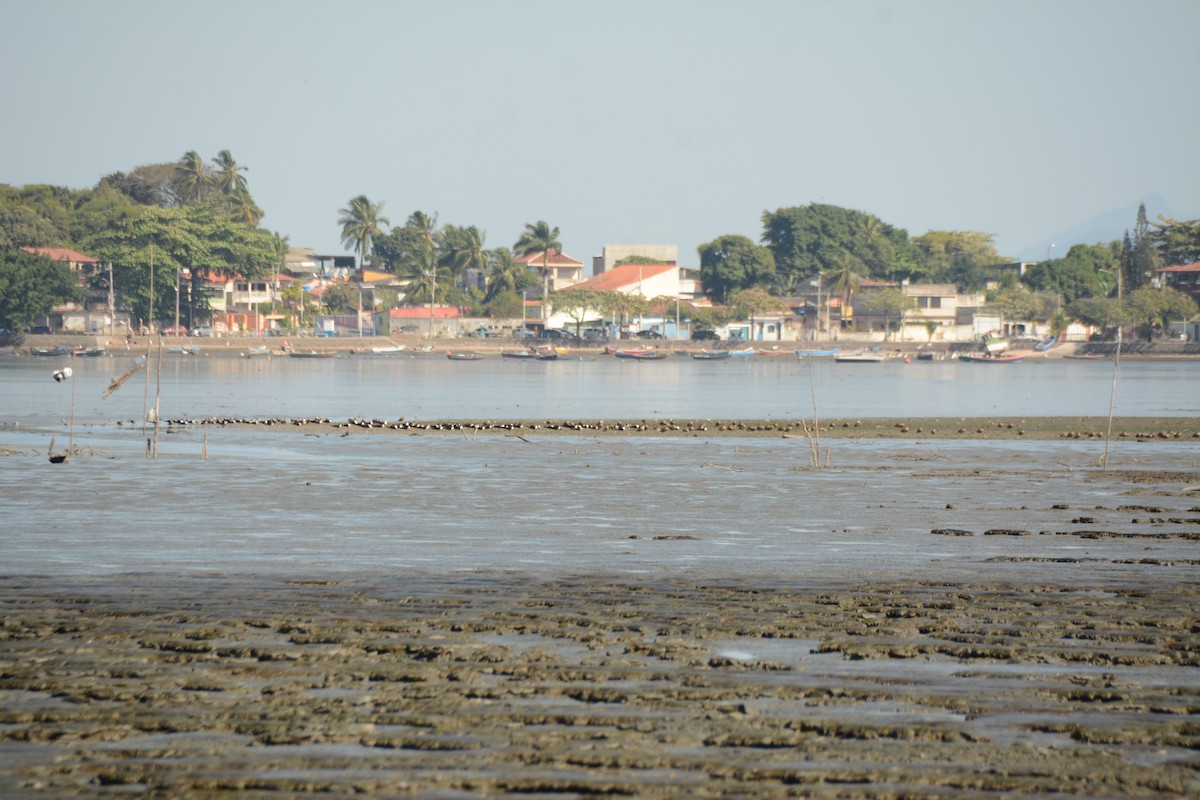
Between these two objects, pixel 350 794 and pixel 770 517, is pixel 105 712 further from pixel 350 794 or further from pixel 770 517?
pixel 770 517

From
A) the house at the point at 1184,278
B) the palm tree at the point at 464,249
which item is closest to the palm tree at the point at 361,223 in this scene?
the palm tree at the point at 464,249

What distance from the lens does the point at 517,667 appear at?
10.2 meters

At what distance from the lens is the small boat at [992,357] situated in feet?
436

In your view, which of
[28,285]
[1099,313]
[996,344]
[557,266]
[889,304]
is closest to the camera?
A: [28,285]

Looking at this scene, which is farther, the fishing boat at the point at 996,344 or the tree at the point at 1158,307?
the fishing boat at the point at 996,344

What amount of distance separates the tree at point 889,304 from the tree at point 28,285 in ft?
258

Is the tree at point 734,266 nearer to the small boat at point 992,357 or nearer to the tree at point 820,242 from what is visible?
the tree at point 820,242

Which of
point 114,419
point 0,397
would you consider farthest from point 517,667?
point 0,397

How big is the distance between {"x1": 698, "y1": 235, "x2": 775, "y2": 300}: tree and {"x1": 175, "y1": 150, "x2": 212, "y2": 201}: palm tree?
185ft

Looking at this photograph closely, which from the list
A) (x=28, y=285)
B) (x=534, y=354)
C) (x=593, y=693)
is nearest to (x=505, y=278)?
(x=534, y=354)

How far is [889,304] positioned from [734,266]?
63.2 feet

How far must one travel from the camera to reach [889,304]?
144625mm

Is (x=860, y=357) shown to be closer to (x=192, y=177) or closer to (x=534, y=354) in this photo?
(x=534, y=354)

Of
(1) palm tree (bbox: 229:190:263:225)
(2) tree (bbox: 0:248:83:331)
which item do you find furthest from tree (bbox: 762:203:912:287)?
(2) tree (bbox: 0:248:83:331)
